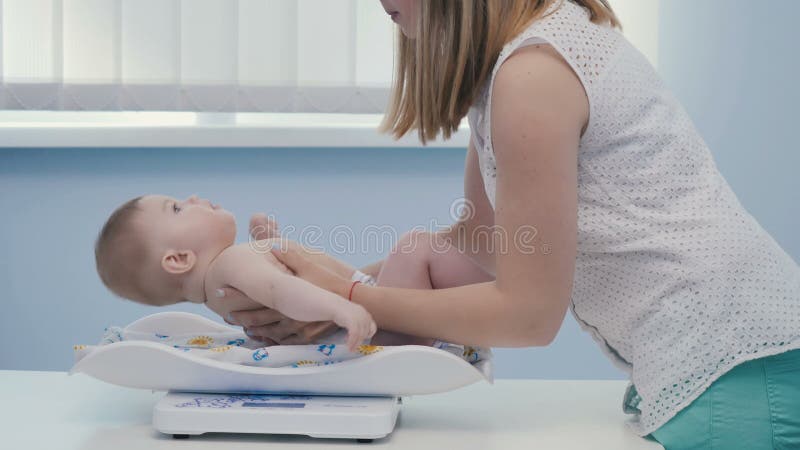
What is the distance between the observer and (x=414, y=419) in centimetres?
99

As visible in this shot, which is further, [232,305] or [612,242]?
[232,305]

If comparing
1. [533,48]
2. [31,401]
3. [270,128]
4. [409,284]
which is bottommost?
[31,401]

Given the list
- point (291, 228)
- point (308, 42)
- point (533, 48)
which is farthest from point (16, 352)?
point (533, 48)

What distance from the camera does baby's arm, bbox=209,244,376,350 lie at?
0.93 metres

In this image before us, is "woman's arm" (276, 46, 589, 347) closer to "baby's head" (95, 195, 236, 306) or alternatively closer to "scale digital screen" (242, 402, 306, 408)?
"scale digital screen" (242, 402, 306, 408)

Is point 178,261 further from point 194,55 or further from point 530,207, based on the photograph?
point 194,55

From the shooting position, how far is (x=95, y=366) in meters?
0.92

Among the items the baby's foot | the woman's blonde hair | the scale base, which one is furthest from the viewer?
the baby's foot

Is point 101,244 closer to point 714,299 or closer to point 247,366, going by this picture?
point 247,366

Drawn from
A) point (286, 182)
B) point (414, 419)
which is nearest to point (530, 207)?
point (414, 419)

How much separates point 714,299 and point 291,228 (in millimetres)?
1148

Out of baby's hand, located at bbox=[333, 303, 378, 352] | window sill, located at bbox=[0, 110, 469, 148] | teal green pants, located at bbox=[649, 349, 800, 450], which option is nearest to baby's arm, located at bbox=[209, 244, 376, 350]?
baby's hand, located at bbox=[333, 303, 378, 352]

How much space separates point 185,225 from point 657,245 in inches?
22.4

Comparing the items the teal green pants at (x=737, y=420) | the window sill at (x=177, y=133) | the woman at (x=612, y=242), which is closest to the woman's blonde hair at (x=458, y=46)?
the woman at (x=612, y=242)
